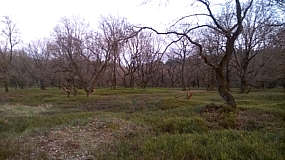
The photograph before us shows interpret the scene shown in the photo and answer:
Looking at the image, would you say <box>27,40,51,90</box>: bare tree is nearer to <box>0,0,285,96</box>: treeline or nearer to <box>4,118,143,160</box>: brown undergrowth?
<box>0,0,285,96</box>: treeline

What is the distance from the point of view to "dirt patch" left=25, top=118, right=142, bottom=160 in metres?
5.99

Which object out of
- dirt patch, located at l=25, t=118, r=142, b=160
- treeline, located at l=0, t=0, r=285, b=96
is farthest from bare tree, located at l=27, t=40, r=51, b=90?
dirt patch, located at l=25, t=118, r=142, b=160

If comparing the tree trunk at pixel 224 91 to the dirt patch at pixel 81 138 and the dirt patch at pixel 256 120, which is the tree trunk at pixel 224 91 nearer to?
the dirt patch at pixel 256 120

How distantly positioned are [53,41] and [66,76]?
21.7ft

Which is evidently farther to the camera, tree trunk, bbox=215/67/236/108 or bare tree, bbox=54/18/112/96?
bare tree, bbox=54/18/112/96

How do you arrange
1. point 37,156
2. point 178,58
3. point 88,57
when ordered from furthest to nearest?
point 178,58
point 88,57
point 37,156

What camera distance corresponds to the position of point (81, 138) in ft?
24.4

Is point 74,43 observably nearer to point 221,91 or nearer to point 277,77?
point 221,91

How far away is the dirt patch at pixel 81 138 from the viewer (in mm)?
5992

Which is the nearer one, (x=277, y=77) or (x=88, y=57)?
(x=277, y=77)

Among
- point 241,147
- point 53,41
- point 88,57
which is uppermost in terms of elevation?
point 53,41

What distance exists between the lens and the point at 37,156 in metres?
5.70

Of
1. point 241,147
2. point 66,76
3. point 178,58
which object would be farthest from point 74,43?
point 241,147

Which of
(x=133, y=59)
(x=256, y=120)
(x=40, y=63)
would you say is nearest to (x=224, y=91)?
(x=256, y=120)
